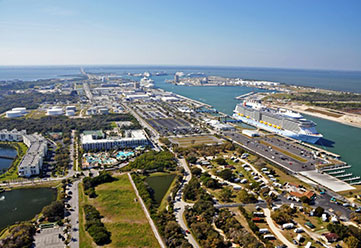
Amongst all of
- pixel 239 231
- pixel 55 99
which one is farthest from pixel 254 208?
pixel 55 99

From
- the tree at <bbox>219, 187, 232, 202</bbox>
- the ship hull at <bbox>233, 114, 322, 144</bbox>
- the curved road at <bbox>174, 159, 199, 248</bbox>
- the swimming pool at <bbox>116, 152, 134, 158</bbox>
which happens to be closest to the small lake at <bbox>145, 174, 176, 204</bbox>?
the curved road at <bbox>174, 159, 199, 248</bbox>

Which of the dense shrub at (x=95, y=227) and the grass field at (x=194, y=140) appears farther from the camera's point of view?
the grass field at (x=194, y=140)

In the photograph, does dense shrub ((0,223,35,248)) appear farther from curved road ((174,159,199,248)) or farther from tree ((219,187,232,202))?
tree ((219,187,232,202))

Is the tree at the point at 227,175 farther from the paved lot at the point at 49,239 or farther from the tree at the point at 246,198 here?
the paved lot at the point at 49,239

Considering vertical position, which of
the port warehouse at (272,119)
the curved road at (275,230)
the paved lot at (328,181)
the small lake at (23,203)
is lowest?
the small lake at (23,203)

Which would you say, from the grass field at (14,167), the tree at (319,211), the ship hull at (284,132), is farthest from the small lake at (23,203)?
the ship hull at (284,132)
